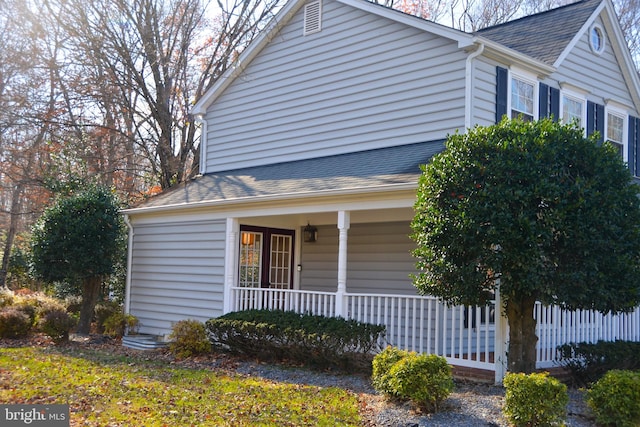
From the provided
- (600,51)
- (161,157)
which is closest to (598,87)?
(600,51)

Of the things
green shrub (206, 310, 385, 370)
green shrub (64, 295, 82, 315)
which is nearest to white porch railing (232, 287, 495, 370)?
green shrub (206, 310, 385, 370)

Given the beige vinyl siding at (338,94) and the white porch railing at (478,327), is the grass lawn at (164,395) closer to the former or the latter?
the white porch railing at (478,327)

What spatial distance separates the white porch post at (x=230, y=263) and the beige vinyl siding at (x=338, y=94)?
2209 millimetres

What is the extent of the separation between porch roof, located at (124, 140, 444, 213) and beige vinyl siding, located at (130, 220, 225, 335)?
633 mm

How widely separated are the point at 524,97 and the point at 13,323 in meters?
10.5

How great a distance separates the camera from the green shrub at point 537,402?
6480 mm

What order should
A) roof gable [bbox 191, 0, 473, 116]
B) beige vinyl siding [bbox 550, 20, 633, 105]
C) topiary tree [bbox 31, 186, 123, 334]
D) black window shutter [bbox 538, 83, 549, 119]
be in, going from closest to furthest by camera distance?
roof gable [bbox 191, 0, 473, 116], black window shutter [bbox 538, 83, 549, 119], beige vinyl siding [bbox 550, 20, 633, 105], topiary tree [bbox 31, 186, 123, 334]

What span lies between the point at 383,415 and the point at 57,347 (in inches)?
295

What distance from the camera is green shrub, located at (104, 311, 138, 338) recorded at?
14.4 metres

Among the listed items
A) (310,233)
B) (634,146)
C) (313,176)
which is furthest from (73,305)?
(634,146)

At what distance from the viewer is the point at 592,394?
22.9 feet

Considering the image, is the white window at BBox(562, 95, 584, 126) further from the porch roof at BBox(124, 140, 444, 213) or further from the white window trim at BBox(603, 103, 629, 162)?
the porch roof at BBox(124, 140, 444, 213)

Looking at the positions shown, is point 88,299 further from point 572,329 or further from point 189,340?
point 572,329

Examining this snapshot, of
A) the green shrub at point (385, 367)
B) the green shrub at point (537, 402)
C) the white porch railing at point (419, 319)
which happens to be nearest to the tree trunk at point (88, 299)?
the white porch railing at point (419, 319)
